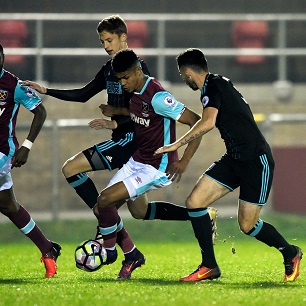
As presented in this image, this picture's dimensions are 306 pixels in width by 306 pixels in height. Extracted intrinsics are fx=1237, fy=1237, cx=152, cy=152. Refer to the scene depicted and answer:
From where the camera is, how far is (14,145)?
1028 cm

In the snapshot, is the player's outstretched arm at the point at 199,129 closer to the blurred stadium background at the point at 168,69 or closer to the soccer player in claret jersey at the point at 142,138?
the soccer player in claret jersey at the point at 142,138

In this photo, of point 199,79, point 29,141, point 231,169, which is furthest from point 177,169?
point 29,141

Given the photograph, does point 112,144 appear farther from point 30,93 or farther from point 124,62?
point 124,62

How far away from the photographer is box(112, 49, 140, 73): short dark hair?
31.3ft

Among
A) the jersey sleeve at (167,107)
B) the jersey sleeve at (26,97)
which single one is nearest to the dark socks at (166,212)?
the jersey sleeve at (167,107)

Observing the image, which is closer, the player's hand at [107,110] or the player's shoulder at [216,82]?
the player's shoulder at [216,82]

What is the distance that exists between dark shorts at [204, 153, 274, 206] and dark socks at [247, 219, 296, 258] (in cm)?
20

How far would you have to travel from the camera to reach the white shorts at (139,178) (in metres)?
9.68

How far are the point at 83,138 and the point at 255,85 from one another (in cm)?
308

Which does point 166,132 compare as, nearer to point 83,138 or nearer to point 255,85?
point 83,138

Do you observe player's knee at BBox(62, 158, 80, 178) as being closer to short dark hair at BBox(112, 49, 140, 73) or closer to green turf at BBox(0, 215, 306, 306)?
green turf at BBox(0, 215, 306, 306)

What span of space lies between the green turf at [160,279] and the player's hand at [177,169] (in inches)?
32.4

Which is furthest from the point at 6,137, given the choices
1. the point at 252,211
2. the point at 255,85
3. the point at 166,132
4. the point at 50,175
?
the point at 255,85

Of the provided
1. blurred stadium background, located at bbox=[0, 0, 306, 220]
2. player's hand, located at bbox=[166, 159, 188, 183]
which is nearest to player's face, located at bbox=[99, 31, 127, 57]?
player's hand, located at bbox=[166, 159, 188, 183]
